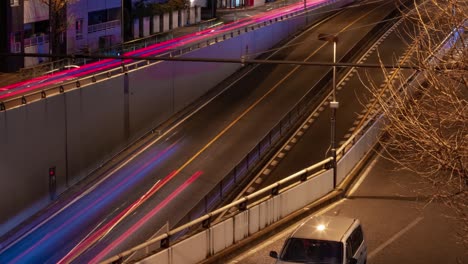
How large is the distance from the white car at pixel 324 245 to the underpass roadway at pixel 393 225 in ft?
6.69

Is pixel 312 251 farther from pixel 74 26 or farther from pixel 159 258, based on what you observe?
pixel 74 26

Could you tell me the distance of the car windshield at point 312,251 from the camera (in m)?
19.3

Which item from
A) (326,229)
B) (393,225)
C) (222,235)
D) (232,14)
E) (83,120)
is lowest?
(83,120)

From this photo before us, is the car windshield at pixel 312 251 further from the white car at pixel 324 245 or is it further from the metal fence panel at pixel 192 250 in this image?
the metal fence panel at pixel 192 250

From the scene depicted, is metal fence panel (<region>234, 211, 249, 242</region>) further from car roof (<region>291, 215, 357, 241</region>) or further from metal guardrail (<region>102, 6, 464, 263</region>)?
car roof (<region>291, 215, 357, 241</region>)

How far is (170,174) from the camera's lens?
40688 mm

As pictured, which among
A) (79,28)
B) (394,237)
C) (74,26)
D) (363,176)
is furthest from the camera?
(79,28)

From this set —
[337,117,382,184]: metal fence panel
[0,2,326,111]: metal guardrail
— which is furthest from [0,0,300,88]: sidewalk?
[337,117,382,184]: metal fence panel

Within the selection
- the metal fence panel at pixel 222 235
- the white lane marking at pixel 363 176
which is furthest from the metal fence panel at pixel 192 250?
the white lane marking at pixel 363 176

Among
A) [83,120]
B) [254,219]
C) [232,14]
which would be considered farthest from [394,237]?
[232,14]

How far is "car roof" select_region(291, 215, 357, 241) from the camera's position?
1988cm

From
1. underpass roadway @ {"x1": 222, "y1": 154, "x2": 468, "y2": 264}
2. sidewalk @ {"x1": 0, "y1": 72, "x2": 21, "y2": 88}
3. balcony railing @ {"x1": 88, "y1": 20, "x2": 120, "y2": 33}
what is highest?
balcony railing @ {"x1": 88, "y1": 20, "x2": 120, "y2": 33}

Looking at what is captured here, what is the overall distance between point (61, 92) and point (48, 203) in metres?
5.10

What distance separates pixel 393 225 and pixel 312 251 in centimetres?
679
